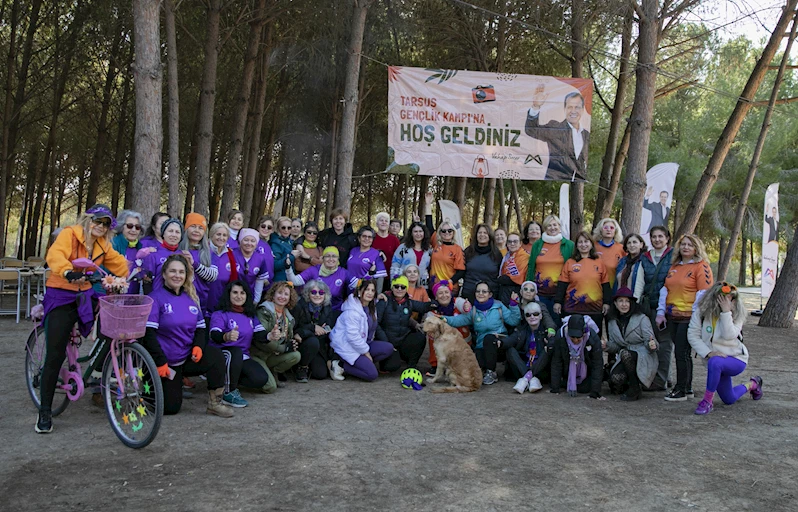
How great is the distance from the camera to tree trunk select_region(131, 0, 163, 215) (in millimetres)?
7824

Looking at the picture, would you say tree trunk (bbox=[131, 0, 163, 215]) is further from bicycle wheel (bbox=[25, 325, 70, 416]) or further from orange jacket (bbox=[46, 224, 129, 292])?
orange jacket (bbox=[46, 224, 129, 292])

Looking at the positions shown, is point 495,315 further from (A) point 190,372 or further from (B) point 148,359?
(B) point 148,359

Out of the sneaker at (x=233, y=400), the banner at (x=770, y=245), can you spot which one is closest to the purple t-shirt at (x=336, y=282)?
the sneaker at (x=233, y=400)

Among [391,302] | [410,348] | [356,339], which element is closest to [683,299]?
[410,348]

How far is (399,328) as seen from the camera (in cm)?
754

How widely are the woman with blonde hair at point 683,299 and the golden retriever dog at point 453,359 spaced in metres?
1.87

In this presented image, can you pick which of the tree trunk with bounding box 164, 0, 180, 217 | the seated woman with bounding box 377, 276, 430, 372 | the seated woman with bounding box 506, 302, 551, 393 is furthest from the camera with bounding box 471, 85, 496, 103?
the seated woman with bounding box 506, 302, 551, 393

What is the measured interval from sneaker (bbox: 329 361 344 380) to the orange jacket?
2753 mm

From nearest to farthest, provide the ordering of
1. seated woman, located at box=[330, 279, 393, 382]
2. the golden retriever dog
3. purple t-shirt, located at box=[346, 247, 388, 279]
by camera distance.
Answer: the golden retriever dog, seated woman, located at box=[330, 279, 393, 382], purple t-shirt, located at box=[346, 247, 388, 279]

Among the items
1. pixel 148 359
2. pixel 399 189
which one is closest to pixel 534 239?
pixel 148 359

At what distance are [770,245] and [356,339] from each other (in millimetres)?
11178

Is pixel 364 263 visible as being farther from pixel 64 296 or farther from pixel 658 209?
pixel 658 209

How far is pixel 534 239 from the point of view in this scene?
8133 mm

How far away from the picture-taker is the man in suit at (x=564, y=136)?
12.0 meters
